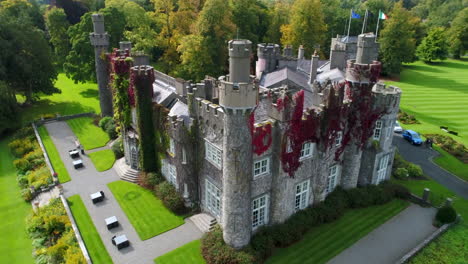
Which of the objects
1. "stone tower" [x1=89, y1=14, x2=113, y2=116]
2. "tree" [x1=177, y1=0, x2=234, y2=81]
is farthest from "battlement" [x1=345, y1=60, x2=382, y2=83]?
"tree" [x1=177, y1=0, x2=234, y2=81]

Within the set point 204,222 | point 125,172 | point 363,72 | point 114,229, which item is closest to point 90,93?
point 125,172

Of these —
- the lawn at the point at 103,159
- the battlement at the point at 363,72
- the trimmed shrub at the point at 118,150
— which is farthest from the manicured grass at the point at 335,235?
the trimmed shrub at the point at 118,150

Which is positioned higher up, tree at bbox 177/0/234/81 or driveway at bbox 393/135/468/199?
tree at bbox 177/0/234/81

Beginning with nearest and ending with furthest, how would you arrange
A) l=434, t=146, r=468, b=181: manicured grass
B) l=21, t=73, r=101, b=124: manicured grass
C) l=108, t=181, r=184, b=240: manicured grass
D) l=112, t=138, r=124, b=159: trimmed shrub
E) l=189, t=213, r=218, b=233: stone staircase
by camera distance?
l=189, t=213, r=218, b=233: stone staircase
l=108, t=181, r=184, b=240: manicured grass
l=434, t=146, r=468, b=181: manicured grass
l=112, t=138, r=124, b=159: trimmed shrub
l=21, t=73, r=101, b=124: manicured grass

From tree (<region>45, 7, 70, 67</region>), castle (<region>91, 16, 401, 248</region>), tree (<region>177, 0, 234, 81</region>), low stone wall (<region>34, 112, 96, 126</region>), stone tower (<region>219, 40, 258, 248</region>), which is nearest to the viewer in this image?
stone tower (<region>219, 40, 258, 248</region>)

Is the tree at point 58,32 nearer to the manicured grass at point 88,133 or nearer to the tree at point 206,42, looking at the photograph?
the manicured grass at point 88,133

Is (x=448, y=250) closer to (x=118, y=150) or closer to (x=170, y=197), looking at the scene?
(x=170, y=197)

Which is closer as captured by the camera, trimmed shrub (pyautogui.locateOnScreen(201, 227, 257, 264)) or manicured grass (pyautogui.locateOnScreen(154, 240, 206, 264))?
trimmed shrub (pyautogui.locateOnScreen(201, 227, 257, 264))

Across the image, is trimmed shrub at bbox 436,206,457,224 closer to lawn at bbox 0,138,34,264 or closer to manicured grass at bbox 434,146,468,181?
manicured grass at bbox 434,146,468,181


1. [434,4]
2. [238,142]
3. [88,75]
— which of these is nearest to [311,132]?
[238,142]
